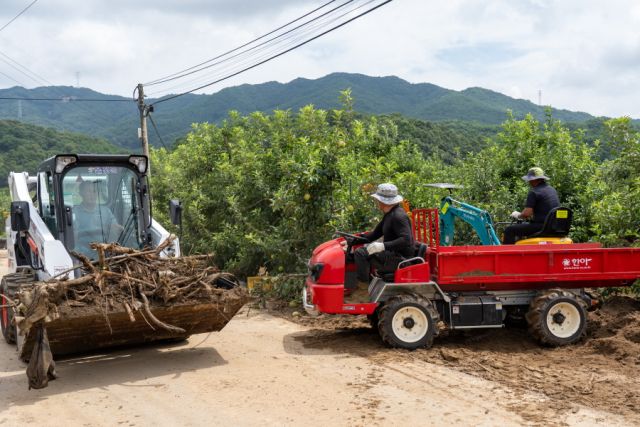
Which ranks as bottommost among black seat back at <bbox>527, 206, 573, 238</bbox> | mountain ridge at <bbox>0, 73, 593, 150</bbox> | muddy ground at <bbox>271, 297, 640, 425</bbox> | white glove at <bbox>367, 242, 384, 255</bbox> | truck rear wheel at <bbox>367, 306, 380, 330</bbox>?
muddy ground at <bbox>271, 297, 640, 425</bbox>

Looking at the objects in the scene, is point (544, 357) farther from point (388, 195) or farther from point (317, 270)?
point (317, 270)

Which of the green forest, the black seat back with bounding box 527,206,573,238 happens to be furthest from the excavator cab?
the green forest

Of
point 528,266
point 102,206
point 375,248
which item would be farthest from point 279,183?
point 528,266

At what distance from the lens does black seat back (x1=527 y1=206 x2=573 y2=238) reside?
7898 millimetres

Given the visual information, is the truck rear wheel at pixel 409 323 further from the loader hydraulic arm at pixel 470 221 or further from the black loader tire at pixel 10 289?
the black loader tire at pixel 10 289

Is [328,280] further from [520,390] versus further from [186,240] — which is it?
[186,240]

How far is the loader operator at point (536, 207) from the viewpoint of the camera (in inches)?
321

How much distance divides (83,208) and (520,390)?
235 inches

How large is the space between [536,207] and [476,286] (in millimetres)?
1722

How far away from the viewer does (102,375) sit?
6.44 meters

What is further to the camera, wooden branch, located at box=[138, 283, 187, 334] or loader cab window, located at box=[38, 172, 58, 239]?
loader cab window, located at box=[38, 172, 58, 239]

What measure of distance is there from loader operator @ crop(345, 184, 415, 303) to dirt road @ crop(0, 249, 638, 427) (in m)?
1.08

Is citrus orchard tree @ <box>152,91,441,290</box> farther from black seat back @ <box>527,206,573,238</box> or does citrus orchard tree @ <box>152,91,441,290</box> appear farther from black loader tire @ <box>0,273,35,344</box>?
black loader tire @ <box>0,273,35,344</box>

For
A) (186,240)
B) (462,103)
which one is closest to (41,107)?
(462,103)
